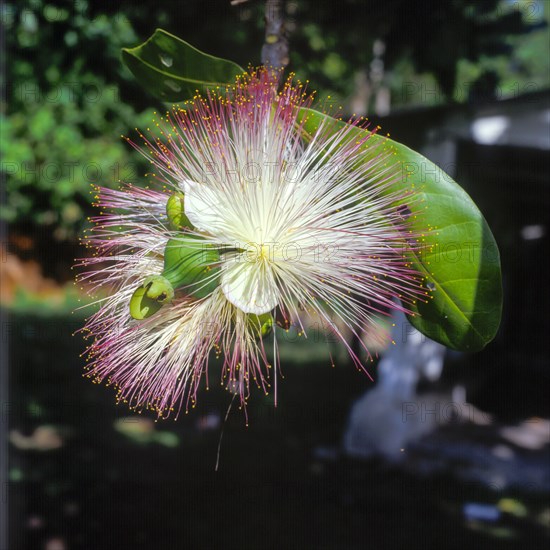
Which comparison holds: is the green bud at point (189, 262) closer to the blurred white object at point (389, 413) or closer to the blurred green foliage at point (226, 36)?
the blurred green foliage at point (226, 36)

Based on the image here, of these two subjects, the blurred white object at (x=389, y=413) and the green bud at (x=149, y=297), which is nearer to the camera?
the green bud at (x=149, y=297)

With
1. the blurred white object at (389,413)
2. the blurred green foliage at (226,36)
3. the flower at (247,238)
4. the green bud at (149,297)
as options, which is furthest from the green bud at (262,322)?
the blurred white object at (389,413)

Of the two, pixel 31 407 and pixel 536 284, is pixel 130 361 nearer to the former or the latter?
pixel 31 407

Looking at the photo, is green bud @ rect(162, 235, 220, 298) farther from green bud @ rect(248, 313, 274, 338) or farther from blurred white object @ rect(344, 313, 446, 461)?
blurred white object @ rect(344, 313, 446, 461)

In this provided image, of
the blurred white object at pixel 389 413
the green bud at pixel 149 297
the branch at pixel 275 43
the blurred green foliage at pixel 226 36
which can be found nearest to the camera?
the green bud at pixel 149 297

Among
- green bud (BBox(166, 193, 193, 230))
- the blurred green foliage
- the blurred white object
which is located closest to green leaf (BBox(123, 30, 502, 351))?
green bud (BBox(166, 193, 193, 230))

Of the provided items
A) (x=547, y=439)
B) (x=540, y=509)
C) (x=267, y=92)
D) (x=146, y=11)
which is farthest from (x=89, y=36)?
(x=547, y=439)

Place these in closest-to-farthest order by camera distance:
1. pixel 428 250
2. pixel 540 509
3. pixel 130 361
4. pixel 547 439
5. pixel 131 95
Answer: pixel 428 250, pixel 130 361, pixel 131 95, pixel 540 509, pixel 547 439
